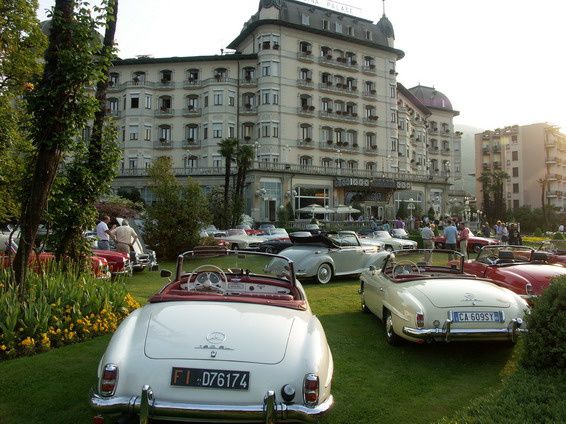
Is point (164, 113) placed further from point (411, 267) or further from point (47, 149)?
point (411, 267)

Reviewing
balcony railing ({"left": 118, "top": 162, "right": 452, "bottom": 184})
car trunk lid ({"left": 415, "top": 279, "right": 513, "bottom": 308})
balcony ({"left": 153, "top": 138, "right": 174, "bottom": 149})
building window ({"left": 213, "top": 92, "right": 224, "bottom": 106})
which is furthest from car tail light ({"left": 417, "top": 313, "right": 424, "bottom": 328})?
balcony ({"left": 153, "top": 138, "right": 174, "bottom": 149})

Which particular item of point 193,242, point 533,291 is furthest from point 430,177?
point 533,291

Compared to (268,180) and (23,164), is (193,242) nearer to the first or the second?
(23,164)

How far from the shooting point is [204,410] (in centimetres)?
309

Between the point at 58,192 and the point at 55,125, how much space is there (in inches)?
92.9

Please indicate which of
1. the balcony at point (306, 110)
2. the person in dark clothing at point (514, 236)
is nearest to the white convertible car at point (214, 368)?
the person in dark clothing at point (514, 236)

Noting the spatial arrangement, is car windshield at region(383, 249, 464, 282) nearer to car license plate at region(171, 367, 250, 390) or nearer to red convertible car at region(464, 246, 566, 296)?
red convertible car at region(464, 246, 566, 296)

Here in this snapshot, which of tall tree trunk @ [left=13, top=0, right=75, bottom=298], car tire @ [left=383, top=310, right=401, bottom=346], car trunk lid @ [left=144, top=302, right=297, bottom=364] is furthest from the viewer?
tall tree trunk @ [left=13, top=0, right=75, bottom=298]

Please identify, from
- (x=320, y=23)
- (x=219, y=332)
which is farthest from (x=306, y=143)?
(x=219, y=332)

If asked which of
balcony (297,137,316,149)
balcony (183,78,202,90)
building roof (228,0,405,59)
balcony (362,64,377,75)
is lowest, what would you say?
balcony (297,137,316,149)

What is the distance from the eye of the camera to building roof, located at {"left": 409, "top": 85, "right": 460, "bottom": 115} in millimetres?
79312

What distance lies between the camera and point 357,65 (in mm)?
57969

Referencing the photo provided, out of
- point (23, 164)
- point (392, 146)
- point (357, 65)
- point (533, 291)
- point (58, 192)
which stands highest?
point (357, 65)

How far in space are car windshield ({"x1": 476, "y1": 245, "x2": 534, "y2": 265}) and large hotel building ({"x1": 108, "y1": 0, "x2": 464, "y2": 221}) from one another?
3989 centimetres
